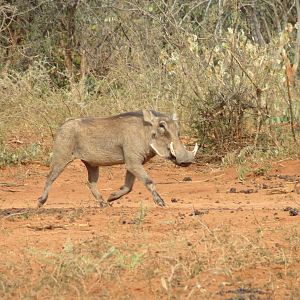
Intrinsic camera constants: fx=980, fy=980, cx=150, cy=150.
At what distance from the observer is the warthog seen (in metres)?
8.81

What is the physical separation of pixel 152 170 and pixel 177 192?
1.57 metres

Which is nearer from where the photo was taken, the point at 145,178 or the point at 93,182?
the point at 145,178

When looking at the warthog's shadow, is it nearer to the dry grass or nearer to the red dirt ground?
the red dirt ground

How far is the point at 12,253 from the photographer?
19.9 feet

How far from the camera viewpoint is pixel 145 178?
8.61 m

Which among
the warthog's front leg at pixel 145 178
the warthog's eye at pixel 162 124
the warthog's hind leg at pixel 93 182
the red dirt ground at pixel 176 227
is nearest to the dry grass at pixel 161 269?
the red dirt ground at pixel 176 227

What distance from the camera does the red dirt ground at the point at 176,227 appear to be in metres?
5.29

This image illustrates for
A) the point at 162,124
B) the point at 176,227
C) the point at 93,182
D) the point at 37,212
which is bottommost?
the point at 93,182

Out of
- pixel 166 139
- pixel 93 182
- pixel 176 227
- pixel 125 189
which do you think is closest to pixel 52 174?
pixel 93 182

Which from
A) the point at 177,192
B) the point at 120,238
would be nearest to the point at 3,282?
the point at 120,238

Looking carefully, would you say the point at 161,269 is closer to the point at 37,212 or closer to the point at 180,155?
the point at 37,212

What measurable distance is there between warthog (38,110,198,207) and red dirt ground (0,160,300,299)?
49cm

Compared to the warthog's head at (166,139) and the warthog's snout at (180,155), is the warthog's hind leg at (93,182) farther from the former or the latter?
the warthog's snout at (180,155)

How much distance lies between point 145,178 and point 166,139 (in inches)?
18.2
